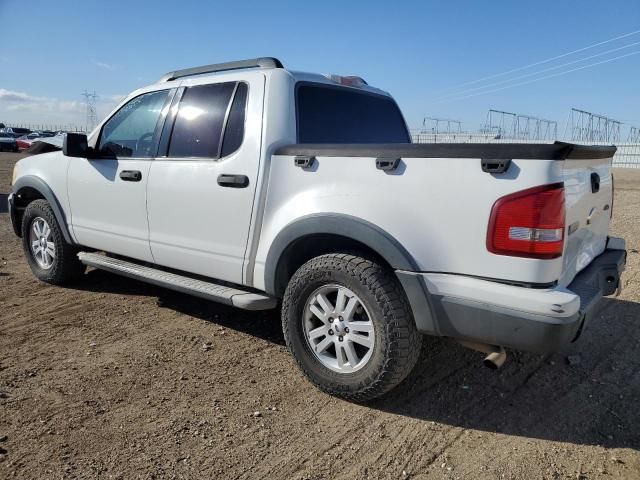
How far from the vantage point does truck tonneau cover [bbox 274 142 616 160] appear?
2.35 metres

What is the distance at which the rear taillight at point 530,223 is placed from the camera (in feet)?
7.79

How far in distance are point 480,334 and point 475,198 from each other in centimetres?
68

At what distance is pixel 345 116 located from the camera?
13.3 feet

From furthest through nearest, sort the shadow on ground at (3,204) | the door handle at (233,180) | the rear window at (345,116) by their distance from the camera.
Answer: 1. the shadow on ground at (3,204)
2. the rear window at (345,116)
3. the door handle at (233,180)

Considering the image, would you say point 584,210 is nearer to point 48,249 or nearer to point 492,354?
point 492,354

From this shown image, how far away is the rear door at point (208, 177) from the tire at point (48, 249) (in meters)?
1.50

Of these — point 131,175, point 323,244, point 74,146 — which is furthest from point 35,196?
point 323,244

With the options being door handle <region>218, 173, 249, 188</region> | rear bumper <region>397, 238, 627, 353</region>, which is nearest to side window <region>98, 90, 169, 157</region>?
door handle <region>218, 173, 249, 188</region>

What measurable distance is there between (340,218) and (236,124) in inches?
46.0

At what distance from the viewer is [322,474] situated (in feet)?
8.03

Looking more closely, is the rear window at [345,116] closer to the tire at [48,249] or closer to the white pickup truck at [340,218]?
the white pickup truck at [340,218]

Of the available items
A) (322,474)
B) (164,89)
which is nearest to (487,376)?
(322,474)

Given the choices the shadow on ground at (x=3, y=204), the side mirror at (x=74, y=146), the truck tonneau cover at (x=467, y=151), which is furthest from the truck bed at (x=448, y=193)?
the shadow on ground at (x=3, y=204)

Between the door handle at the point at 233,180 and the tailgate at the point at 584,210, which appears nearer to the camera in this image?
the tailgate at the point at 584,210
